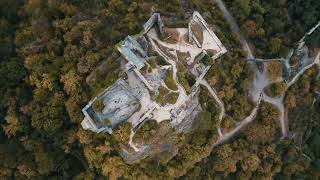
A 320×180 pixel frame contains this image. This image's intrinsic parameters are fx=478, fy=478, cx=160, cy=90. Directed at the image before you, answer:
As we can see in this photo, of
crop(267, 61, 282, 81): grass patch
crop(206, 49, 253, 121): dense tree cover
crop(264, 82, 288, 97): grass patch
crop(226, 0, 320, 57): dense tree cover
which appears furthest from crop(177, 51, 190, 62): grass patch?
crop(264, 82, 288, 97): grass patch

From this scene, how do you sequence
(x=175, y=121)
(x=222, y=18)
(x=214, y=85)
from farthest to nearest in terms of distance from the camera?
(x=222, y=18) < (x=214, y=85) < (x=175, y=121)

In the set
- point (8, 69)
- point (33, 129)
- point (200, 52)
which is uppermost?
point (8, 69)

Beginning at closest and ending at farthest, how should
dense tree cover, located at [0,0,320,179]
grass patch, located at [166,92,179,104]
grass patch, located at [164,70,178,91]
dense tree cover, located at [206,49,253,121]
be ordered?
grass patch, located at [164,70,178,91], grass patch, located at [166,92,179,104], dense tree cover, located at [0,0,320,179], dense tree cover, located at [206,49,253,121]

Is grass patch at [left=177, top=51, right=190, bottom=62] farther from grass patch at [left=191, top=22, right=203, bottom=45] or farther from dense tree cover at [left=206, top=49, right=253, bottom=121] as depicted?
dense tree cover at [left=206, top=49, right=253, bottom=121]

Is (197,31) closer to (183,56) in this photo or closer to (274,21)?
(183,56)

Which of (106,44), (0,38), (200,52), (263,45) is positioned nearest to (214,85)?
(200,52)

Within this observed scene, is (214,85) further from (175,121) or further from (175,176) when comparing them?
(175,176)
